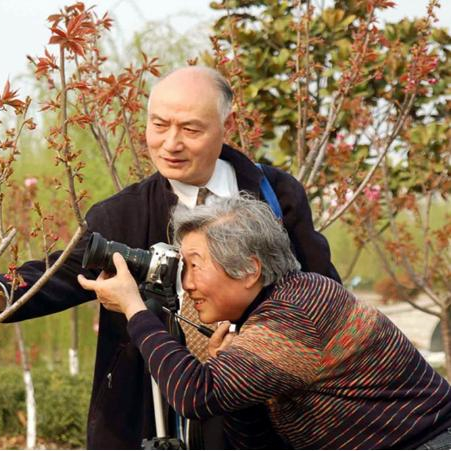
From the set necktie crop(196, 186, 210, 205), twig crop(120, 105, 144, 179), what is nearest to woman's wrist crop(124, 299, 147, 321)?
necktie crop(196, 186, 210, 205)

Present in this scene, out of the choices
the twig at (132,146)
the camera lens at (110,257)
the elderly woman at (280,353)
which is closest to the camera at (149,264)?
the camera lens at (110,257)

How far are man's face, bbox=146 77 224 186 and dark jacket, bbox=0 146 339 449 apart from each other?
0.54 feet

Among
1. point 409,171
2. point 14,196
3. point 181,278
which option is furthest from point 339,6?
point 181,278

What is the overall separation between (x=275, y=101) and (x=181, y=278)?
4153 mm

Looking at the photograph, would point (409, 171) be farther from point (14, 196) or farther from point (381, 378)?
point (381, 378)

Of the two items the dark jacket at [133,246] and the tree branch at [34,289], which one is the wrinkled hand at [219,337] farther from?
the dark jacket at [133,246]

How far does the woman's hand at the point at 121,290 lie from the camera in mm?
2926

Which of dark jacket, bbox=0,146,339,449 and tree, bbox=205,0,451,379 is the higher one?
tree, bbox=205,0,451,379

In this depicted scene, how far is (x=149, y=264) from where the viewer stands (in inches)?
122

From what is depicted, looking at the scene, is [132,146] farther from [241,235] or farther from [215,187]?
[241,235]

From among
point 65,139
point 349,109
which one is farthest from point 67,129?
point 349,109

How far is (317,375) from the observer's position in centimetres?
274

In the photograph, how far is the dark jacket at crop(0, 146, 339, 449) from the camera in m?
3.59

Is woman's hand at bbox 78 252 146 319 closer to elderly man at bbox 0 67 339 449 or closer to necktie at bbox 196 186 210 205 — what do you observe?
elderly man at bbox 0 67 339 449
